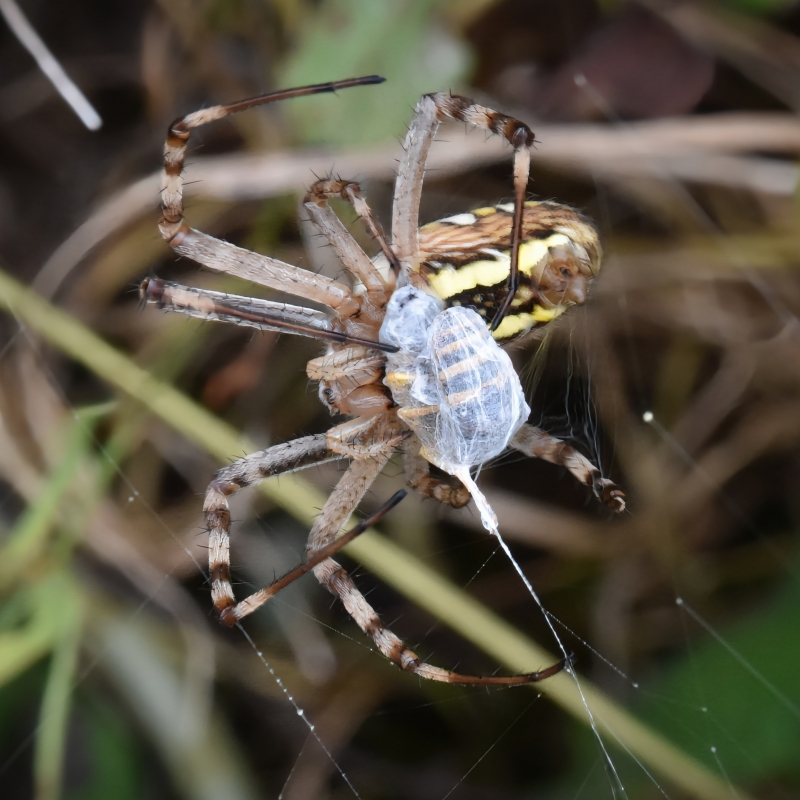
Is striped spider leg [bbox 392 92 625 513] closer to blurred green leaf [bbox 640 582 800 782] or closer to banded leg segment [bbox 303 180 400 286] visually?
banded leg segment [bbox 303 180 400 286]

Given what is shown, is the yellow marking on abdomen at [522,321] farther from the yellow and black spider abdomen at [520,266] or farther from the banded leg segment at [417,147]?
the banded leg segment at [417,147]

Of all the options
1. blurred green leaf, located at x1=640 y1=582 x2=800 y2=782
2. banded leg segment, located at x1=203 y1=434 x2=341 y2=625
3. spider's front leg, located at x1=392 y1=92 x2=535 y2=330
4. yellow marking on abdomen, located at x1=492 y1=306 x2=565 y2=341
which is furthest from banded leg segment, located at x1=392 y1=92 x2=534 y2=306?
blurred green leaf, located at x1=640 y1=582 x2=800 y2=782

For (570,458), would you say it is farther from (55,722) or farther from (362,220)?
(55,722)

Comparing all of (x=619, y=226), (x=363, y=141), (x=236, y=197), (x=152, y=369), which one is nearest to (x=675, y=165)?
(x=619, y=226)

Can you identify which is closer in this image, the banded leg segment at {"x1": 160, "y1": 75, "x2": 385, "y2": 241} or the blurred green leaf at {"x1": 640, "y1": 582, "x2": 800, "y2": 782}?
the banded leg segment at {"x1": 160, "y1": 75, "x2": 385, "y2": 241}

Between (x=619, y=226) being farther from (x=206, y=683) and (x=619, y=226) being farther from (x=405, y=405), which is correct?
(x=206, y=683)

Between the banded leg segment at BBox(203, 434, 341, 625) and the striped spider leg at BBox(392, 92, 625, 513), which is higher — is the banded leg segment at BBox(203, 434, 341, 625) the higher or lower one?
the lower one
